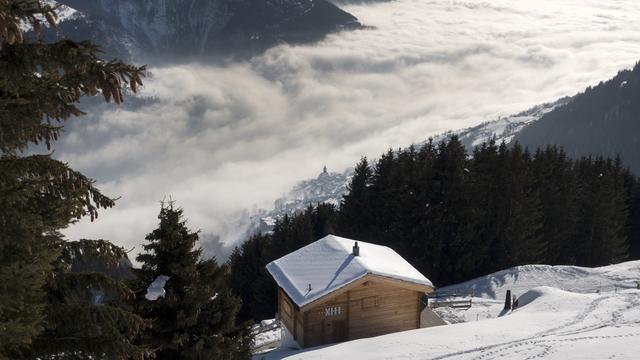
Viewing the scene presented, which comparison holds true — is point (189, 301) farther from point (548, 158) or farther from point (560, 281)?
point (548, 158)

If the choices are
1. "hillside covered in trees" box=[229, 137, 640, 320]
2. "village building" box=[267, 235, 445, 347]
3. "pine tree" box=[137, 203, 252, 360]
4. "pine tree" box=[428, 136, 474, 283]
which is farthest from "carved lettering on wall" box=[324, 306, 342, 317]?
"pine tree" box=[428, 136, 474, 283]

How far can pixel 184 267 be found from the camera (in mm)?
17562

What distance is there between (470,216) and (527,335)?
26.0 metres

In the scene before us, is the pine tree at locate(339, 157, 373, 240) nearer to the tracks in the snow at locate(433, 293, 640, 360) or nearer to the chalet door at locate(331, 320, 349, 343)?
the chalet door at locate(331, 320, 349, 343)

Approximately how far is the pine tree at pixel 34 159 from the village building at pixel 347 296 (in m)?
22.5

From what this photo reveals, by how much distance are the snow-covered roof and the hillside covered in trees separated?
15.9m

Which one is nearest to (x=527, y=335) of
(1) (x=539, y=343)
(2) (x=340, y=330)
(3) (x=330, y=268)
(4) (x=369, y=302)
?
(1) (x=539, y=343)

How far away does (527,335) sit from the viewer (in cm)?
2561

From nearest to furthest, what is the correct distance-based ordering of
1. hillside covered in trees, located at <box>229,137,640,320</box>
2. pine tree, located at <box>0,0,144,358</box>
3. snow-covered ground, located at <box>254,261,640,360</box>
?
pine tree, located at <box>0,0,144,358</box>, snow-covered ground, located at <box>254,261,640,360</box>, hillside covered in trees, located at <box>229,137,640,320</box>

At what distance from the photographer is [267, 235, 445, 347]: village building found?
1201 inches

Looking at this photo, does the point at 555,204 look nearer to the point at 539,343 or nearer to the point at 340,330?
the point at 340,330

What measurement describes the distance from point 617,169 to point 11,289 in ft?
228

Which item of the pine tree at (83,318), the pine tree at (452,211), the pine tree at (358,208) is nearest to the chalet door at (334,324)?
the pine tree at (452,211)

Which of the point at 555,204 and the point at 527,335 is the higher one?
the point at 527,335
